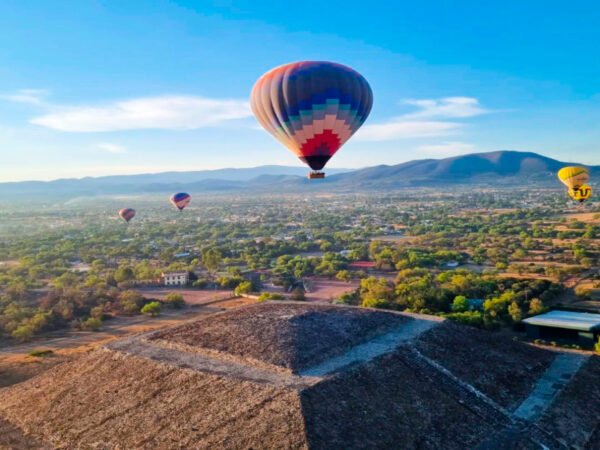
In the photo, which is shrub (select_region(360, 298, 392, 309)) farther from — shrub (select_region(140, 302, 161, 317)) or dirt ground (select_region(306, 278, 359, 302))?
shrub (select_region(140, 302, 161, 317))

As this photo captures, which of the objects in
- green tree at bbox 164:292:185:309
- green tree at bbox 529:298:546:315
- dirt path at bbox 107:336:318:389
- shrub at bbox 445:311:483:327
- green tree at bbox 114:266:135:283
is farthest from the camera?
green tree at bbox 114:266:135:283

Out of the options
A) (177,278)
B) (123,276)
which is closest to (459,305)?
(177,278)

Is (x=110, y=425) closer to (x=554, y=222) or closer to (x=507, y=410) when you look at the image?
(x=507, y=410)

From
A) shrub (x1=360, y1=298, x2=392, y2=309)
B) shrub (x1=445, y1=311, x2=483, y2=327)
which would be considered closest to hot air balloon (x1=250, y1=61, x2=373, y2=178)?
shrub (x1=360, y1=298, x2=392, y2=309)

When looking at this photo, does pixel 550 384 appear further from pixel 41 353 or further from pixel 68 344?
pixel 68 344

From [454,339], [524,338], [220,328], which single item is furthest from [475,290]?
[220,328]

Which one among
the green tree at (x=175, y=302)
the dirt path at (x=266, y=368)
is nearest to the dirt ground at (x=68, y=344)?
the green tree at (x=175, y=302)
